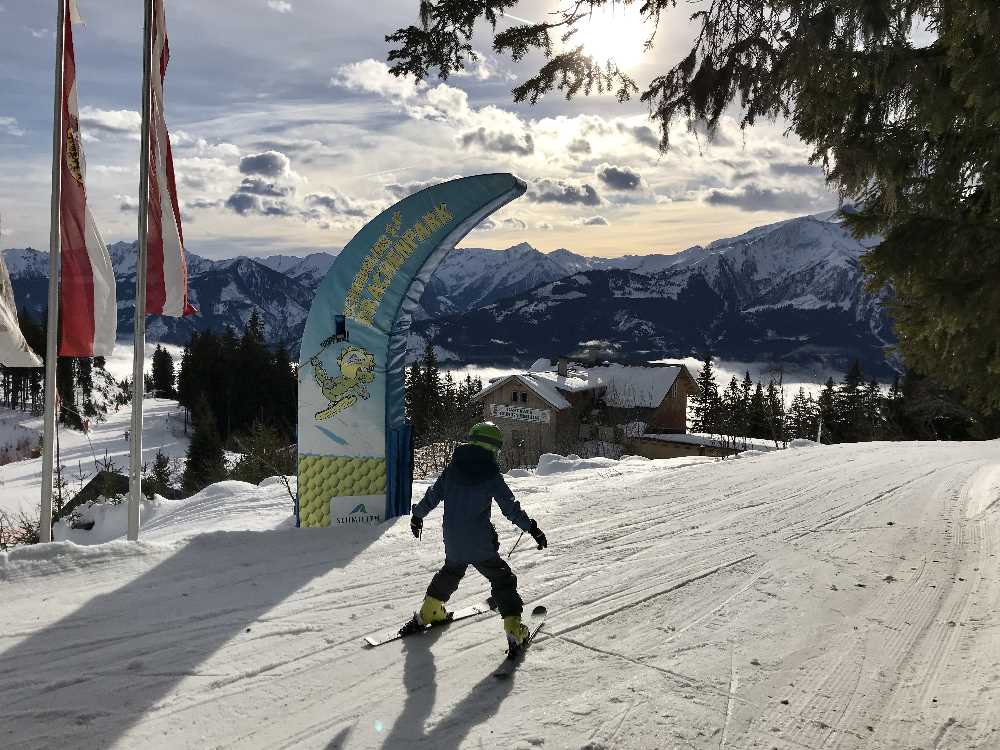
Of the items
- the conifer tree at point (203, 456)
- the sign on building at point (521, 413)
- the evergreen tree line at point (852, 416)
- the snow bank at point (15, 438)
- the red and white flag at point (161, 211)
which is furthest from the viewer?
the snow bank at point (15, 438)

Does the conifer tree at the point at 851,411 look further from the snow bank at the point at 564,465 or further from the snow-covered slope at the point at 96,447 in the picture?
the snow-covered slope at the point at 96,447

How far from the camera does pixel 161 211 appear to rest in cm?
818

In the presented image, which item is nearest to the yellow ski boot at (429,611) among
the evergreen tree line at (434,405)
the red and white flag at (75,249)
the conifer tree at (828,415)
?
the red and white flag at (75,249)

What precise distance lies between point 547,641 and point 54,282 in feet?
21.3

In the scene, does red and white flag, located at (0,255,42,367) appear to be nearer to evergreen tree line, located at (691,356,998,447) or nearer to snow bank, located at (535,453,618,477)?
snow bank, located at (535,453,618,477)

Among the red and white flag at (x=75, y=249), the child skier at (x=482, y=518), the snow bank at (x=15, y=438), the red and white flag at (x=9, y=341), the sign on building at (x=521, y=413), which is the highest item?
the red and white flag at (x=75, y=249)

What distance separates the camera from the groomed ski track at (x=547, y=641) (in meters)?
4.35

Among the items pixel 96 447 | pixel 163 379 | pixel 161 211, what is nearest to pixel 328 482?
pixel 161 211

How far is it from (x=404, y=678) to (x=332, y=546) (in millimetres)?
3198

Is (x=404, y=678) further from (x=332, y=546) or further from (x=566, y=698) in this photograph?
(x=332, y=546)

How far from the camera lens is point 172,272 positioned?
27.2ft

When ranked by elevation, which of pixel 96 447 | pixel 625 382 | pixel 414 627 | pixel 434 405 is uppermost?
pixel 625 382

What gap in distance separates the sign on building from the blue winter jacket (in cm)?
3433

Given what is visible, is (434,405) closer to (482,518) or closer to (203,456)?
(203,456)
